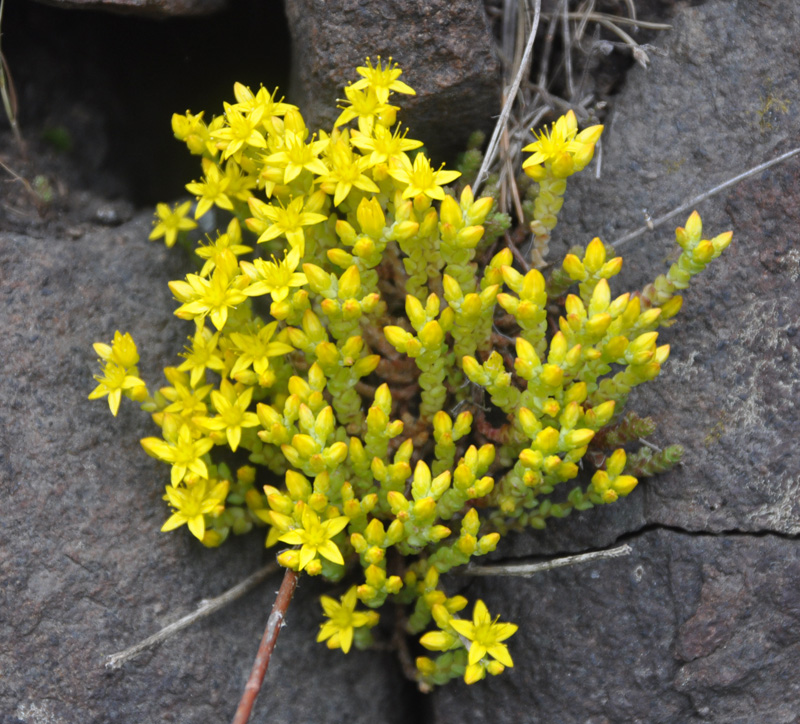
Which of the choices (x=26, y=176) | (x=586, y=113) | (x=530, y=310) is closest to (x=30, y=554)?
(x=26, y=176)

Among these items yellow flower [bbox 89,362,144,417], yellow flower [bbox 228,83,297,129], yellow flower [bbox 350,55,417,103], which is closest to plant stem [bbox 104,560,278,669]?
yellow flower [bbox 89,362,144,417]

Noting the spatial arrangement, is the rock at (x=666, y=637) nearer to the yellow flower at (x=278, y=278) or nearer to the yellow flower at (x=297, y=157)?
the yellow flower at (x=278, y=278)

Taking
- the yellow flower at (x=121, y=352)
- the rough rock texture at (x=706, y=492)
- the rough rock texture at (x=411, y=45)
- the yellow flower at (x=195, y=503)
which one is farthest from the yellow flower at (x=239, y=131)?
the rough rock texture at (x=706, y=492)

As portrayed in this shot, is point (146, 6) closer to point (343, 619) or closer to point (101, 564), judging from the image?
point (101, 564)

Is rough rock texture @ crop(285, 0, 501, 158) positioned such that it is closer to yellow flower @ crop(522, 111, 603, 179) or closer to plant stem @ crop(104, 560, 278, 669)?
yellow flower @ crop(522, 111, 603, 179)

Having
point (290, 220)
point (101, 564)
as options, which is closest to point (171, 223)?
point (290, 220)
